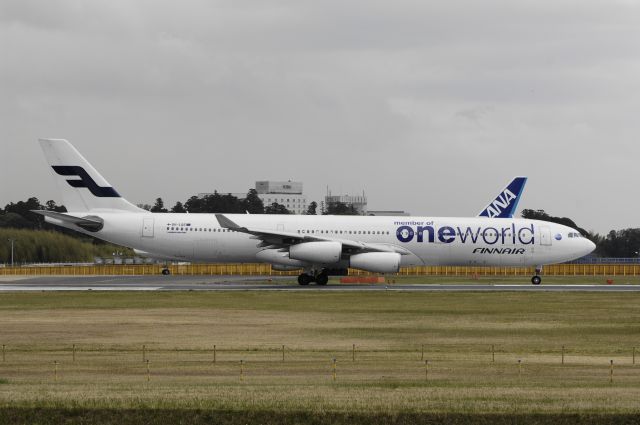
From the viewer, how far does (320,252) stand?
2291 inches

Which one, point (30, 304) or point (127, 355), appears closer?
point (127, 355)

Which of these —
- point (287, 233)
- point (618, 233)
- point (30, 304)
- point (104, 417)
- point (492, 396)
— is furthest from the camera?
point (618, 233)

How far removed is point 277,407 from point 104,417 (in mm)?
3493

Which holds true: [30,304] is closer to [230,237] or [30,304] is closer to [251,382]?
[230,237]

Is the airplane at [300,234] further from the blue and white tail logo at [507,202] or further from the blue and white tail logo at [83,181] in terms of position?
the blue and white tail logo at [507,202]

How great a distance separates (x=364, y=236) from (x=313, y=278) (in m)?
4.59

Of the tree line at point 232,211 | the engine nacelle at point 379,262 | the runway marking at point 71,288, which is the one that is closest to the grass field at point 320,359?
the runway marking at point 71,288

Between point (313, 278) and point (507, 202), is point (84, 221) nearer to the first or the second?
point (313, 278)

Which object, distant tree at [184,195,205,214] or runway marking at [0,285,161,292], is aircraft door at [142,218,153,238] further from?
distant tree at [184,195,205,214]

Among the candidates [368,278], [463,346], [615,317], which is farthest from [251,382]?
[368,278]

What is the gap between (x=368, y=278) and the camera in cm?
6391

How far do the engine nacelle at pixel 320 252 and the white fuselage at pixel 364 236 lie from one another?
3288 mm

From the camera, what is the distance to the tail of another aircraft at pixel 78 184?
64.6 metres

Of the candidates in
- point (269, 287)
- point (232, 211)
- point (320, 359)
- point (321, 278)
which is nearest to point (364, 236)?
point (321, 278)
